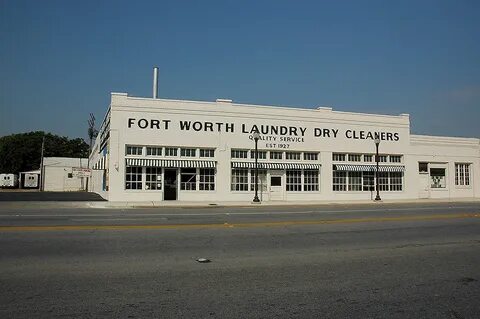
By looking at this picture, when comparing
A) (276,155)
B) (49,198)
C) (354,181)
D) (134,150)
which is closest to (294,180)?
(276,155)

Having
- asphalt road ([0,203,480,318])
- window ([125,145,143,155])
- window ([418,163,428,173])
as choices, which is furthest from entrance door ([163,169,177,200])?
window ([418,163,428,173])

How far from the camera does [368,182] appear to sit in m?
34.1

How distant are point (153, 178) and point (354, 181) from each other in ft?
51.8

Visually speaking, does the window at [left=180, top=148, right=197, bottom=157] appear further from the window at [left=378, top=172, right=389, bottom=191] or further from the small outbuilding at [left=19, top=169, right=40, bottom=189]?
the small outbuilding at [left=19, top=169, right=40, bottom=189]

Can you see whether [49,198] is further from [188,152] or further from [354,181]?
[354,181]

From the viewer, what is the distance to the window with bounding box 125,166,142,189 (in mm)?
28250

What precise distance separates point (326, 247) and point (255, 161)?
20.0 metres

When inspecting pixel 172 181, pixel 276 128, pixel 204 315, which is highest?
Answer: pixel 276 128

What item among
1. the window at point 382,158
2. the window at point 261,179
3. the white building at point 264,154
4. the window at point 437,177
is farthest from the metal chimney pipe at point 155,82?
the window at point 437,177

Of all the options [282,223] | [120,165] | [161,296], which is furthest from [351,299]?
[120,165]

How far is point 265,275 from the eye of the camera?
7.19 m

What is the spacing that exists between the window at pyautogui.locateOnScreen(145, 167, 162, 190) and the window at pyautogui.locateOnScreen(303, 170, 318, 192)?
35.9ft

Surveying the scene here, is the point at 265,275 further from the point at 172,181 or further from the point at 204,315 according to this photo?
the point at 172,181

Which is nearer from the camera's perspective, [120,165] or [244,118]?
[120,165]
